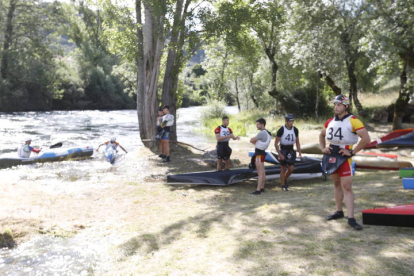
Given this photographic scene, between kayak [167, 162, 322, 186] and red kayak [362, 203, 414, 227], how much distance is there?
3816 millimetres

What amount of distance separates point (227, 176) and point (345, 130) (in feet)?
13.2

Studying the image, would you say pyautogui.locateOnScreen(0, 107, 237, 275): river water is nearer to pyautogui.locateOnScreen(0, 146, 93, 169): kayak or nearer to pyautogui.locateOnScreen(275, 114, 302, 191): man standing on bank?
pyautogui.locateOnScreen(0, 146, 93, 169): kayak

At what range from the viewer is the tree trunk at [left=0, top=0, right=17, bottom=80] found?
112ft

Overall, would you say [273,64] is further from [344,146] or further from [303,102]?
[344,146]

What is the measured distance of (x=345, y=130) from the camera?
14.5ft

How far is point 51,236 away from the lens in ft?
16.0

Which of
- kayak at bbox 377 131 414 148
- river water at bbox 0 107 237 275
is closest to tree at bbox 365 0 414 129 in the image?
kayak at bbox 377 131 414 148

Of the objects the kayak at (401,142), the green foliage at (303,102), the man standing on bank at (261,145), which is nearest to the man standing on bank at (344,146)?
the man standing on bank at (261,145)

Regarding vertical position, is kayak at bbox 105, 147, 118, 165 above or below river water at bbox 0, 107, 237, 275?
above

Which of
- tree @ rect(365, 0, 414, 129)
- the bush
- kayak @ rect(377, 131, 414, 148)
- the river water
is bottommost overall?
the river water

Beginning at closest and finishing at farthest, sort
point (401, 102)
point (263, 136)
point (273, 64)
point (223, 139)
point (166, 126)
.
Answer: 1. point (263, 136)
2. point (223, 139)
3. point (166, 126)
4. point (401, 102)
5. point (273, 64)

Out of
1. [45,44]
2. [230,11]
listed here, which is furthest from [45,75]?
[230,11]

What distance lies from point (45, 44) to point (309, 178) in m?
35.1

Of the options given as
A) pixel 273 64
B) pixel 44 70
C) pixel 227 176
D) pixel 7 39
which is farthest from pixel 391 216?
pixel 7 39
